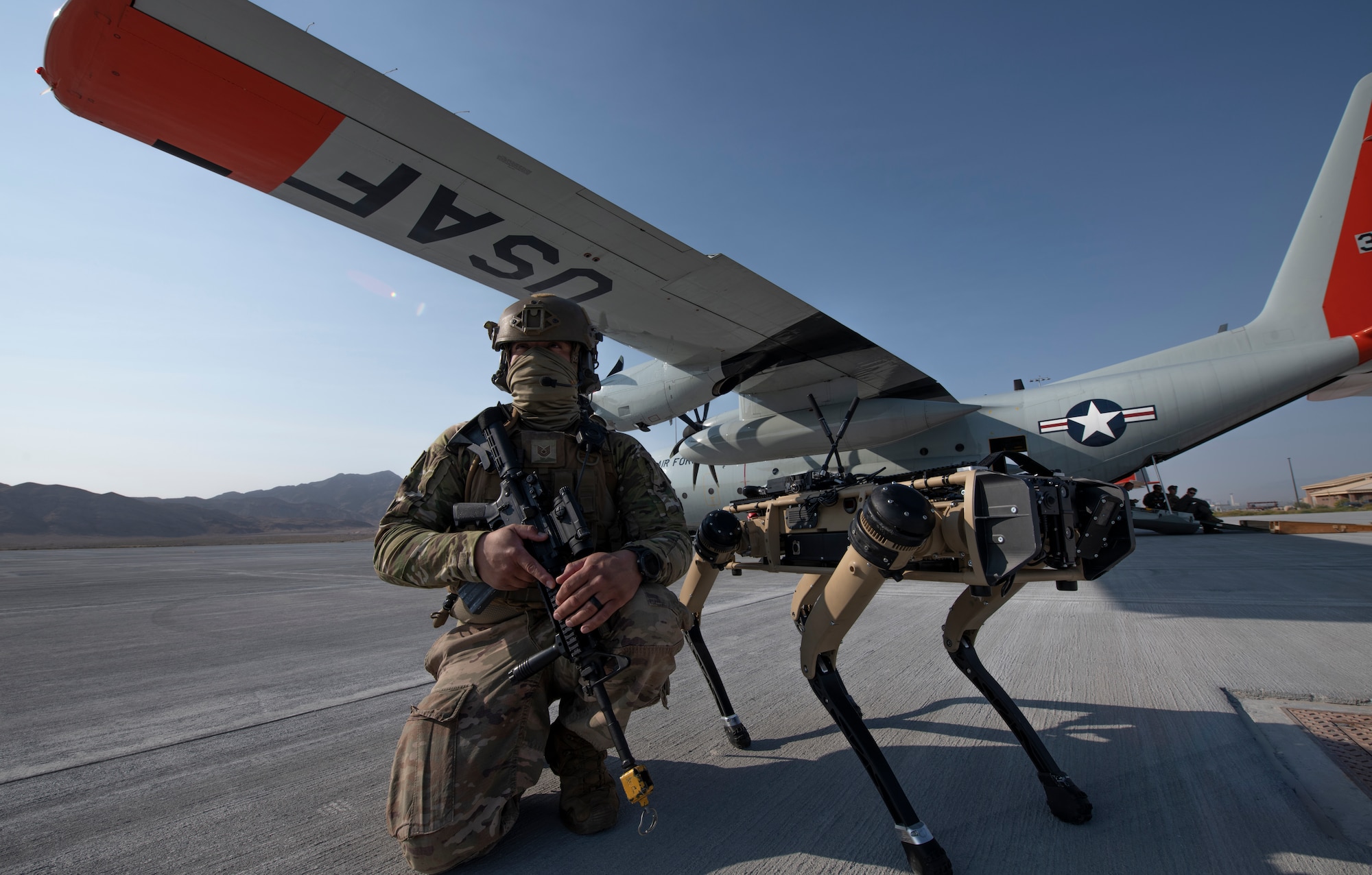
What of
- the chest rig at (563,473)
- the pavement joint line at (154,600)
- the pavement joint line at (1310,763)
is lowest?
the pavement joint line at (1310,763)

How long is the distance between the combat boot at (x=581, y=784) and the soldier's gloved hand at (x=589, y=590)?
531mm

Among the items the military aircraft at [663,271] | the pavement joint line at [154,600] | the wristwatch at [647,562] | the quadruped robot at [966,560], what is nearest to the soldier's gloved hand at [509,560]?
the wristwatch at [647,562]

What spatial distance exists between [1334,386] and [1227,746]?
1312cm

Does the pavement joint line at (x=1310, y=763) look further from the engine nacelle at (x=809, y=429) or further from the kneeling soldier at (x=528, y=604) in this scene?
the engine nacelle at (x=809, y=429)

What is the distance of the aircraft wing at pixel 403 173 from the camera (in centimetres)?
479

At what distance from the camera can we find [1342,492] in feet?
133

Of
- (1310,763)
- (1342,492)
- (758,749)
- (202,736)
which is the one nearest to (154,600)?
(202,736)

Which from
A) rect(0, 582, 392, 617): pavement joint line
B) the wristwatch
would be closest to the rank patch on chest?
the wristwatch

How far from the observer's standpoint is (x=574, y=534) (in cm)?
191

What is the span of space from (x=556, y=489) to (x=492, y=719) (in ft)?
2.80

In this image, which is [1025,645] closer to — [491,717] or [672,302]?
[491,717]

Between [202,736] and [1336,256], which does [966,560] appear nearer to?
[202,736]

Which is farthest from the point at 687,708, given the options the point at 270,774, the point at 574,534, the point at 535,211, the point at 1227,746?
the point at 535,211

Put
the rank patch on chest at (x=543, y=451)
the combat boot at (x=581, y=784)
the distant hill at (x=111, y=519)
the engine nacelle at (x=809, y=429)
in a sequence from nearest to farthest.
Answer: the combat boot at (x=581, y=784), the rank patch on chest at (x=543, y=451), the engine nacelle at (x=809, y=429), the distant hill at (x=111, y=519)
